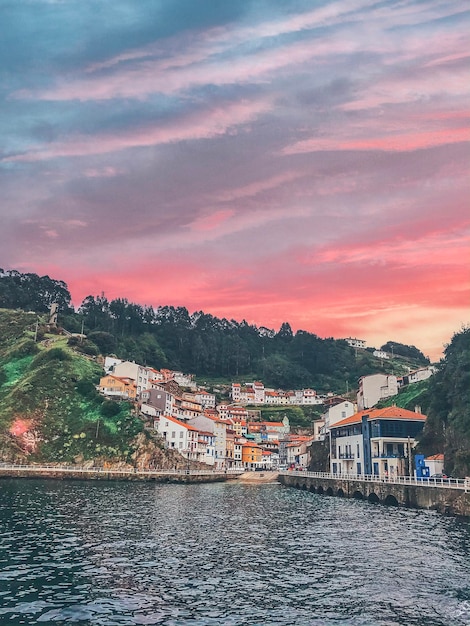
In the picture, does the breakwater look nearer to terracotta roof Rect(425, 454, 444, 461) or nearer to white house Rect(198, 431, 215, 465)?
white house Rect(198, 431, 215, 465)

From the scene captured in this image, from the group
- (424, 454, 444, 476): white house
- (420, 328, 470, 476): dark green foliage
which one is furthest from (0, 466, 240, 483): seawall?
(424, 454, 444, 476): white house

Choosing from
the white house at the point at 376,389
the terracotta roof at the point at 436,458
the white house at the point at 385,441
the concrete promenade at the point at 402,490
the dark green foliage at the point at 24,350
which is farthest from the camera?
the dark green foliage at the point at 24,350

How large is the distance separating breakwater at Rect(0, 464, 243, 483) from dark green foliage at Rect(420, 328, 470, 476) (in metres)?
57.5

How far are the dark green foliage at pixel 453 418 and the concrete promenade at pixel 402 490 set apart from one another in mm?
4506

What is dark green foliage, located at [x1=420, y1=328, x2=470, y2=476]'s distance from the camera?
71.2 metres

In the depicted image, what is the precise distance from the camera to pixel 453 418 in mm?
78062

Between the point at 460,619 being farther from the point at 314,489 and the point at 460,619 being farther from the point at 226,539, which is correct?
the point at 314,489

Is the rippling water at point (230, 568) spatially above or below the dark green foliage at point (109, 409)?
below

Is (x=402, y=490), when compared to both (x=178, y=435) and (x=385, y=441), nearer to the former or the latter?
(x=385, y=441)

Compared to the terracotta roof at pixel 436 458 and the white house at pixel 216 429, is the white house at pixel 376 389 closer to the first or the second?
the white house at pixel 216 429

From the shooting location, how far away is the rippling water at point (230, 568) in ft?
78.7

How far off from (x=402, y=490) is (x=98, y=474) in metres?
70.3

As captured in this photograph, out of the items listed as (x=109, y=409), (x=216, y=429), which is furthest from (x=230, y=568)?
(x=216, y=429)

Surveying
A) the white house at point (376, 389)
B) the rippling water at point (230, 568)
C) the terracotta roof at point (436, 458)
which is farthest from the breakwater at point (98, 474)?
the terracotta roof at point (436, 458)
